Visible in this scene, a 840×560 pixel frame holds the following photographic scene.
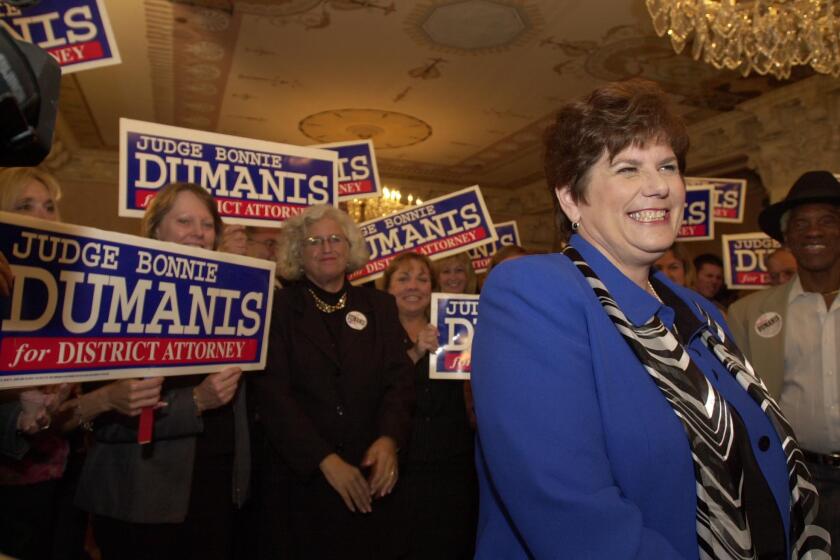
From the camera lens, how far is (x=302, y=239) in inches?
110

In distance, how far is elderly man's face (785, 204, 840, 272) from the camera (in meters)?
2.72

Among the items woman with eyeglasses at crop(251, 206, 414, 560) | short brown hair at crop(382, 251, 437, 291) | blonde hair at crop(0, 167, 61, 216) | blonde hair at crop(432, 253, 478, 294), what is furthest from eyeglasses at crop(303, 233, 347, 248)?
blonde hair at crop(432, 253, 478, 294)

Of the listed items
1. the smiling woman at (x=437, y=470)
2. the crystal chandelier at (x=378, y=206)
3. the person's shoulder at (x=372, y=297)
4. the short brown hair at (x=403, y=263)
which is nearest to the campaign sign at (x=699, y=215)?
the short brown hair at (x=403, y=263)

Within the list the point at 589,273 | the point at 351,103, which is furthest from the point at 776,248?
the point at 351,103

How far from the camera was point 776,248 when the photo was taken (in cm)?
515

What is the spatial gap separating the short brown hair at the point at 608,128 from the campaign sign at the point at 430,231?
108 inches

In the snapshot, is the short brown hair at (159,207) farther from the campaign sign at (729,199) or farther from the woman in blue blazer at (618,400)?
the campaign sign at (729,199)

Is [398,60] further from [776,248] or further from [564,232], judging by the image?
[564,232]

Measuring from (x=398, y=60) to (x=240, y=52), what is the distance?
6.01 feet

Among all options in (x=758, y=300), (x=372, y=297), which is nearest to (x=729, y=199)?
(x=758, y=300)

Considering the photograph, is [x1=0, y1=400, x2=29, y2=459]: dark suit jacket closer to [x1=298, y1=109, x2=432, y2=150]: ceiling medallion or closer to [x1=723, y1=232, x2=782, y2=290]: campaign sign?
[x1=723, y1=232, x2=782, y2=290]: campaign sign

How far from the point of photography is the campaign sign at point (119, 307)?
1574mm

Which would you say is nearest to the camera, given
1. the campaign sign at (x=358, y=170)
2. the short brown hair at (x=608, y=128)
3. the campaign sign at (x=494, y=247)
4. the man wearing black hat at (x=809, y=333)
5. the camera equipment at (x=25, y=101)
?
the camera equipment at (x=25, y=101)

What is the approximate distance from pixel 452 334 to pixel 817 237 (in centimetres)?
171
